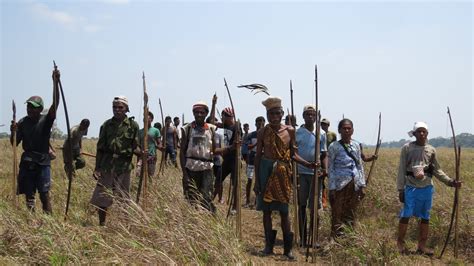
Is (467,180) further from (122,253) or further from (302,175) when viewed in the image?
(122,253)

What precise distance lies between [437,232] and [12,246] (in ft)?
18.0

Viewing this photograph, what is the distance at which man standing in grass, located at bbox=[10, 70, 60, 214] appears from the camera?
5934 mm

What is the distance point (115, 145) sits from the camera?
606cm

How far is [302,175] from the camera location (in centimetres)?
625

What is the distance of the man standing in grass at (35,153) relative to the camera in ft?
19.5

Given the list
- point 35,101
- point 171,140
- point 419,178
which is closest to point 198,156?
point 35,101

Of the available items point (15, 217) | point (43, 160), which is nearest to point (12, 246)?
point (15, 217)

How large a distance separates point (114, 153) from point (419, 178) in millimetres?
3699

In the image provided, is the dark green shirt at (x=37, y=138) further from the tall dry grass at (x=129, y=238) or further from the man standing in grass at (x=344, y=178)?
the man standing in grass at (x=344, y=178)

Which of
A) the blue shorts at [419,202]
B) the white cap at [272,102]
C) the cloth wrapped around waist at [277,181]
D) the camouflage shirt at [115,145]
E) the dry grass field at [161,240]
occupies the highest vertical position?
the white cap at [272,102]

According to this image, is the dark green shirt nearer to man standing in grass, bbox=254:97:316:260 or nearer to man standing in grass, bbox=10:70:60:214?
man standing in grass, bbox=10:70:60:214

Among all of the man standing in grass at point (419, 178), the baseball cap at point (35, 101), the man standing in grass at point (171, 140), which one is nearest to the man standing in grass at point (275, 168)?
the man standing in grass at point (419, 178)

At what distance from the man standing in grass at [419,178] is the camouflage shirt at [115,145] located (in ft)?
11.2

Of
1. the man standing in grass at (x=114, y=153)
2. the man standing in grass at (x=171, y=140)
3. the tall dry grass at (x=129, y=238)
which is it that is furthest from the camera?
the man standing in grass at (x=171, y=140)
